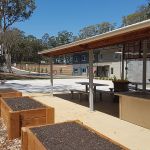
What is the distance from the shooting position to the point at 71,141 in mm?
4676

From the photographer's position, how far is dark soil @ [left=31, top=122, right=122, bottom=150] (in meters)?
4.40

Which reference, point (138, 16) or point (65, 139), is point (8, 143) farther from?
point (138, 16)

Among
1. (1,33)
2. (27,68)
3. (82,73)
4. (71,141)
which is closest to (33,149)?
(71,141)

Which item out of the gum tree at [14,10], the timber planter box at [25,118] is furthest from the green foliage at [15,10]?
the timber planter box at [25,118]

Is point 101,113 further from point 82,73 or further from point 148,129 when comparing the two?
point 82,73

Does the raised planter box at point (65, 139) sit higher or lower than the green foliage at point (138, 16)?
lower

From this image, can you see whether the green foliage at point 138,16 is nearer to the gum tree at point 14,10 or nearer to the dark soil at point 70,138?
the gum tree at point 14,10

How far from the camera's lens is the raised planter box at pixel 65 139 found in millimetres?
4414

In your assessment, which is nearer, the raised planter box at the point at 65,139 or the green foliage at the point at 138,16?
the raised planter box at the point at 65,139

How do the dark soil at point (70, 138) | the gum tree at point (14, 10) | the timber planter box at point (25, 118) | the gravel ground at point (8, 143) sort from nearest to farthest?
the dark soil at point (70, 138)
the gravel ground at point (8, 143)
the timber planter box at point (25, 118)
the gum tree at point (14, 10)

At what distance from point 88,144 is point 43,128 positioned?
1218 mm

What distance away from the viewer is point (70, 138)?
15.9 ft

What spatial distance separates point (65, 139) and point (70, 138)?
0.31 ft

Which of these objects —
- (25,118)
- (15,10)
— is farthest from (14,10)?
(25,118)
